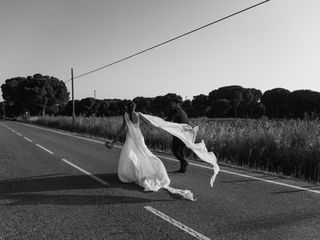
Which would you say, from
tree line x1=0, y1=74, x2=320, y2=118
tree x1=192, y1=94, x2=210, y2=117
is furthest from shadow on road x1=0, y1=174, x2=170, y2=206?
tree x1=192, y1=94, x2=210, y2=117

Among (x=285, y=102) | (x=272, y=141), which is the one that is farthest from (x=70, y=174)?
(x=285, y=102)

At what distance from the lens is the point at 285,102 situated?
69.1 metres

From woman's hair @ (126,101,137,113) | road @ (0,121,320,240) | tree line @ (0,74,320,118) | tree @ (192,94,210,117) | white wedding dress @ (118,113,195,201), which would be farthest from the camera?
tree @ (192,94,210,117)

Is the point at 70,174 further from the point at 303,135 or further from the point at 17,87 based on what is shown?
the point at 17,87

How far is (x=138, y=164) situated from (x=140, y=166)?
0.23ft

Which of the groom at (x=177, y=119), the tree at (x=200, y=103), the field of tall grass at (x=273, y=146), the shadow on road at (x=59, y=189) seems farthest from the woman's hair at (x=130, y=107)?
the tree at (x=200, y=103)

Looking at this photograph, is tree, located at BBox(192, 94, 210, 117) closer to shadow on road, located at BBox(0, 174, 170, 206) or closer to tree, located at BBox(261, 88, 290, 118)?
tree, located at BBox(261, 88, 290, 118)

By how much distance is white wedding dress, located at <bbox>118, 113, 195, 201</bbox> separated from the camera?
26.2 feet

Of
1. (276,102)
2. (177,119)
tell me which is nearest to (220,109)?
(276,102)

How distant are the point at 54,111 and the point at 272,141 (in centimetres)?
8078

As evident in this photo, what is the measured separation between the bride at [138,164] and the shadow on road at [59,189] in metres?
0.20

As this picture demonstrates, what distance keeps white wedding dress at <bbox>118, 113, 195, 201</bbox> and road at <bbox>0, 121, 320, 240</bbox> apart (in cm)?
22

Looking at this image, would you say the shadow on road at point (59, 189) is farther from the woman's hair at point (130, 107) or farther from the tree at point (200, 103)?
the tree at point (200, 103)

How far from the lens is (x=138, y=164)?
8289mm
